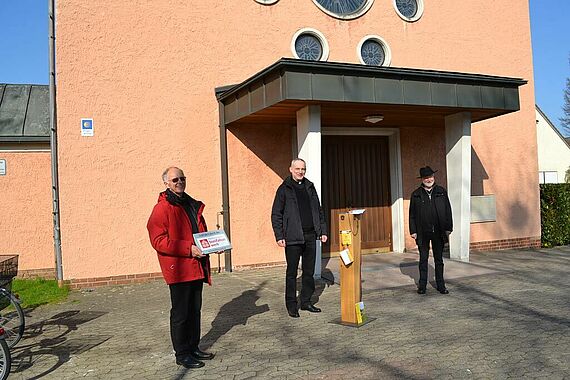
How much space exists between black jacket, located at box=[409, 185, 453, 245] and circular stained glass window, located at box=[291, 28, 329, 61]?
178 inches

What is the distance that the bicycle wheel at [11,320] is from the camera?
16.5 ft

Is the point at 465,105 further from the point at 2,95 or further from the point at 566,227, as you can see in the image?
the point at 2,95

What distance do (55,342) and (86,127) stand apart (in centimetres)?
425

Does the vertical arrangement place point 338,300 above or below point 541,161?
below

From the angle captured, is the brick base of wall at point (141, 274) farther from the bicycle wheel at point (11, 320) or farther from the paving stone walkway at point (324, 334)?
the bicycle wheel at point (11, 320)

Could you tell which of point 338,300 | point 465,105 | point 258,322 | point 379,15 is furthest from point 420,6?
point 258,322

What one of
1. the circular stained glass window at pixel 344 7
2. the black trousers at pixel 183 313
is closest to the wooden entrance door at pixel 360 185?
the circular stained glass window at pixel 344 7

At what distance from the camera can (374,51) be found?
10.9 meters

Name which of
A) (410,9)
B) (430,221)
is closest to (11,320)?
(430,221)

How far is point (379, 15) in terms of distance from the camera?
35.7ft

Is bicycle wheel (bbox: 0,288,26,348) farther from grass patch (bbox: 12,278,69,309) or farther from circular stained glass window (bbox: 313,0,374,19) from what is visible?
circular stained glass window (bbox: 313,0,374,19)

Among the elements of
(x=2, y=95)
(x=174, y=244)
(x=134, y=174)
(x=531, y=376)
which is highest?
(x=2, y=95)

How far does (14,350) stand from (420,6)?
10.2 metres

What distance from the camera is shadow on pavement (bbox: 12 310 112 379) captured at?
4660 millimetres
